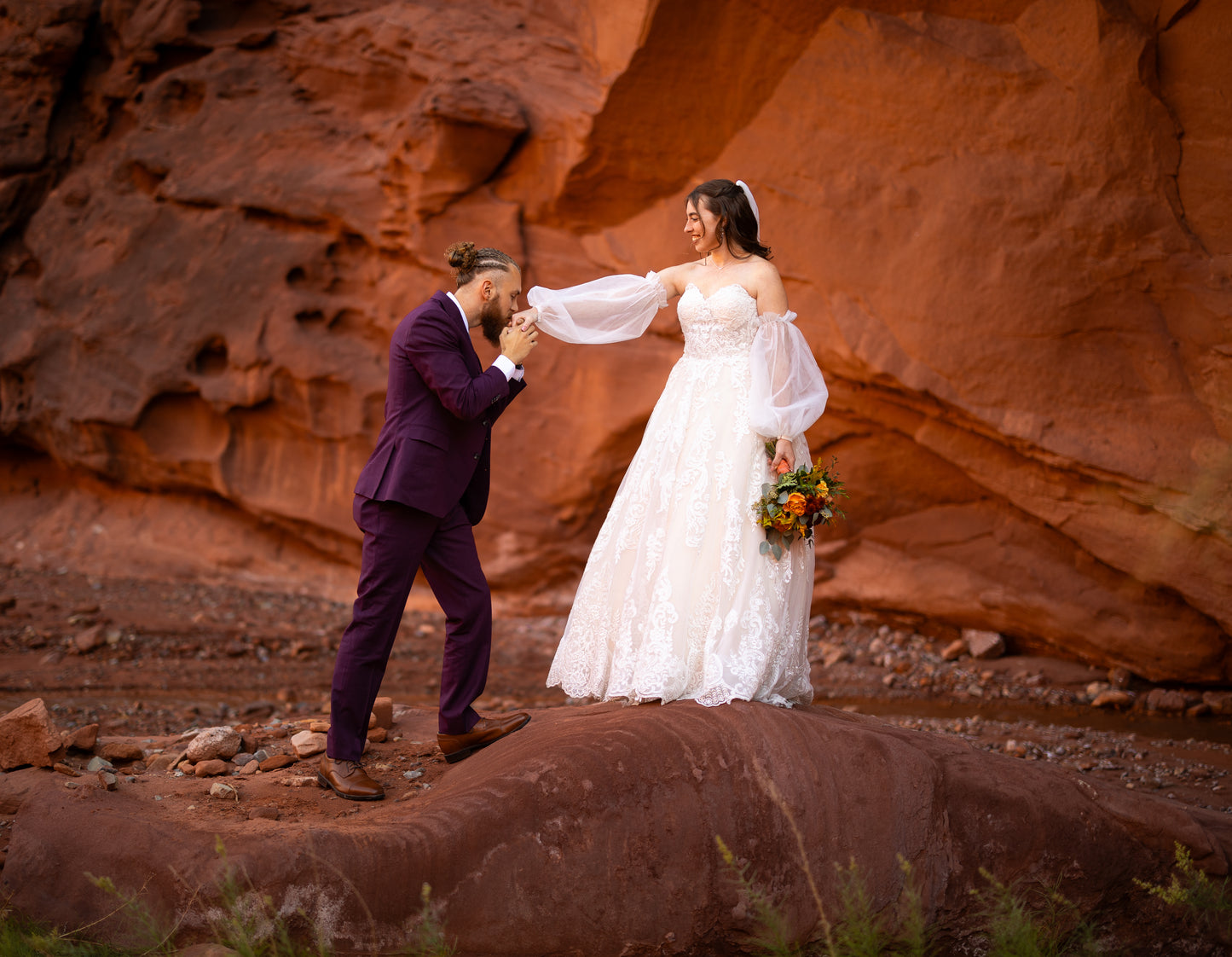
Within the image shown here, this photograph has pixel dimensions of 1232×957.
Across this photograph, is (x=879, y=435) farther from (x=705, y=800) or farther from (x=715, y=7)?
(x=705, y=800)

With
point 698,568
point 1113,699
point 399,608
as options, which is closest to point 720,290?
point 698,568

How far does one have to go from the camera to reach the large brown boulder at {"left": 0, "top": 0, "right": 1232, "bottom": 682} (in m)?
6.30

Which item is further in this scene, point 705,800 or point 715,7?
point 715,7

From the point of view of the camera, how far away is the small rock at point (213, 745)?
13.5 feet

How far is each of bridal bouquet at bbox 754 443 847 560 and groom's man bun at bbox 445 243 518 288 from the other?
143 centimetres

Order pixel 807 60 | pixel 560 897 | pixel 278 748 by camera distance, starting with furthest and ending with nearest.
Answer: pixel 807 60, pixel 278 748, pixel 560 897

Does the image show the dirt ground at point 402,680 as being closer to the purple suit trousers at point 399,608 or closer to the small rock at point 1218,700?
the small rock at point 1218,700

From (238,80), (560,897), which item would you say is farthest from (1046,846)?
(238,80)

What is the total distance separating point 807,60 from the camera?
7.23m

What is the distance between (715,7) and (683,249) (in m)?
1.81

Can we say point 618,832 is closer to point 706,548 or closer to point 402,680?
point 706,548

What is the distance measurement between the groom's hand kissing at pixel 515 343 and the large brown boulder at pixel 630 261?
3.83 m

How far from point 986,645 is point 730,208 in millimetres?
4514

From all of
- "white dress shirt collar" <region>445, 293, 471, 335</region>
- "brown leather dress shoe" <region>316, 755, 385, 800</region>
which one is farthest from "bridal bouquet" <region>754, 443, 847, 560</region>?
"brown leather dress shoe" <region>316, 755, 385, 800</region>
